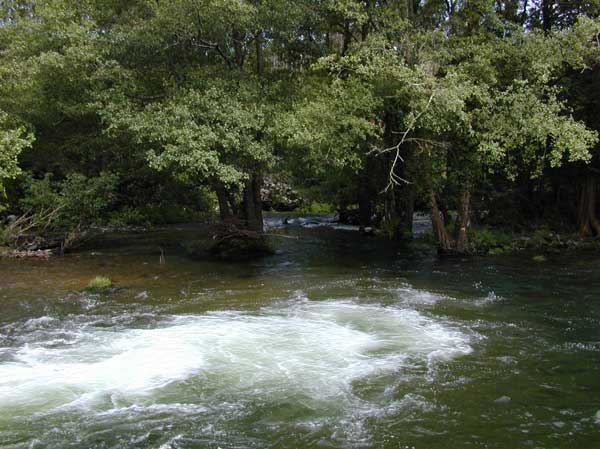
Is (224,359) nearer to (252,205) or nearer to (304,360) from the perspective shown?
(304,360)

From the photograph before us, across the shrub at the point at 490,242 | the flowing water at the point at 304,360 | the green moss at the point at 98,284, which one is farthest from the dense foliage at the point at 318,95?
the flowing water at the point at 304,360

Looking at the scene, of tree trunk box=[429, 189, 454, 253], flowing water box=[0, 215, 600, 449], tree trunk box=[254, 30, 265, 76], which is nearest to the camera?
flowing water box=[0, 215, 600, 449]

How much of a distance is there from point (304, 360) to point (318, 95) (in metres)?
10.1

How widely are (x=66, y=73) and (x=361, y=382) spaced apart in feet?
47.8

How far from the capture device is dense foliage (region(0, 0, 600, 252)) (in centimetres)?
1533

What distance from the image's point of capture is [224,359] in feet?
30.3

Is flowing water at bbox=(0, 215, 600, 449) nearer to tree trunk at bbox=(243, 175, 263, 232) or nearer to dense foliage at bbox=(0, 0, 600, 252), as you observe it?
dense foliage at bbox=(0, 0, 600, 252)

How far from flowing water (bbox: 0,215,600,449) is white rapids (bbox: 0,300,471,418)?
36 millimetres

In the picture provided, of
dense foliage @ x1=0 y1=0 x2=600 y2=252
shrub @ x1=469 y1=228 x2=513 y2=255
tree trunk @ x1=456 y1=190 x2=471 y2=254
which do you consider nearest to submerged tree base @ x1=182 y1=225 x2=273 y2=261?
dense foliage @ x1=0 y1=0 x2=600 y2=252

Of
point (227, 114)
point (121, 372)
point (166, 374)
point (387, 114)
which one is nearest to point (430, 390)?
point (166, 374)

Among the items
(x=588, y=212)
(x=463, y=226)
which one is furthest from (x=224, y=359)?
(x=588, y=212)

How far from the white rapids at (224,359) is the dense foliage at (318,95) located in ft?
18.4

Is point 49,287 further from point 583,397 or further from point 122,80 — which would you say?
point 583,397

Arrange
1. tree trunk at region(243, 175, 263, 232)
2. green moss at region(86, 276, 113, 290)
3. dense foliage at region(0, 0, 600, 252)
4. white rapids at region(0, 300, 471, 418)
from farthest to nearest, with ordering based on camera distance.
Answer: tree trunk at region(243, 175, 263, 232) < dense foliage at region(0, 0, 600, 252) < green moss at region(86, 276, 113, 290) < white rapids at region(0, 300, 471, 418)
